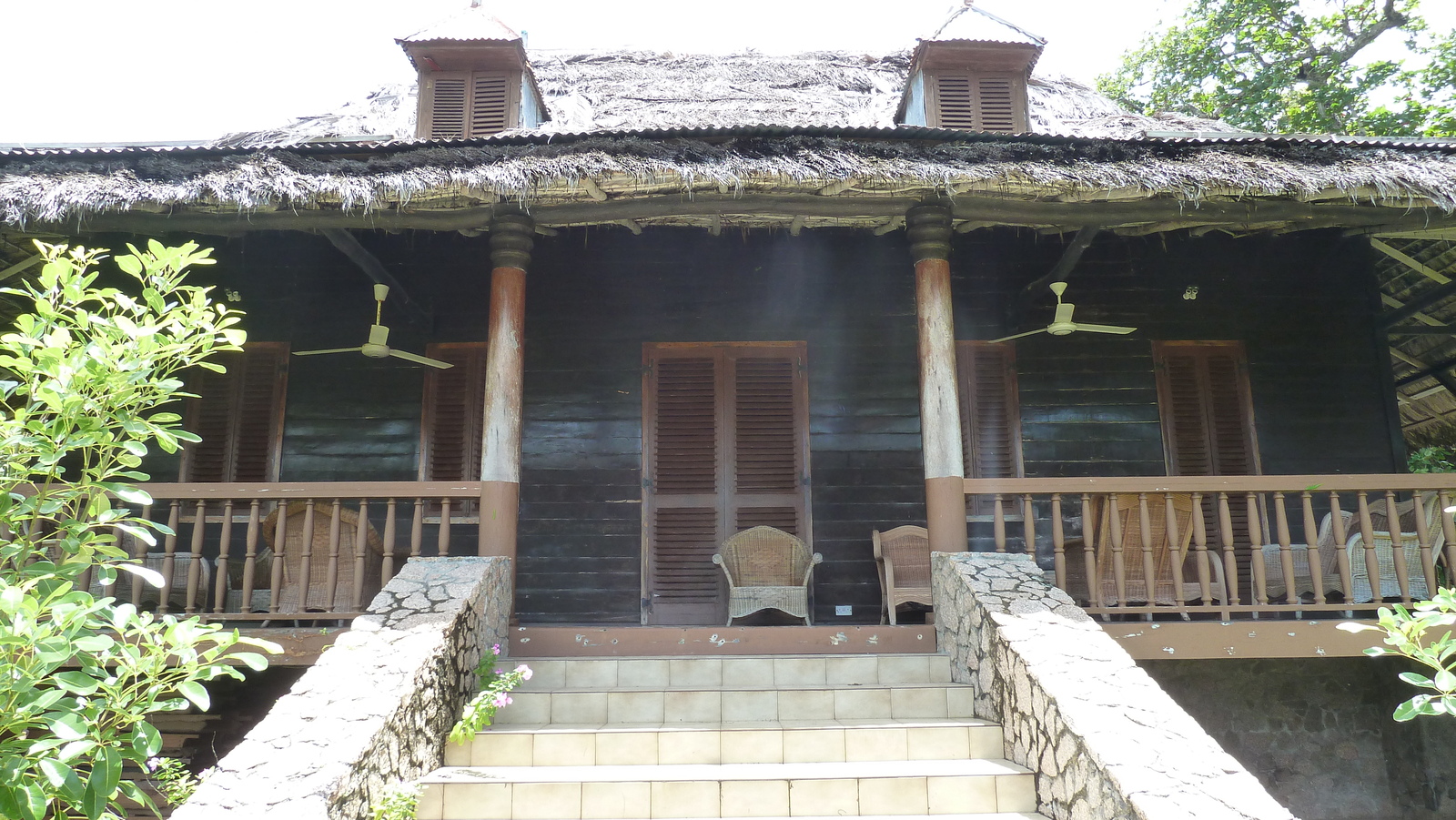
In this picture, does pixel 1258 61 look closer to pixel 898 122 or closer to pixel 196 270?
pixel 898 122

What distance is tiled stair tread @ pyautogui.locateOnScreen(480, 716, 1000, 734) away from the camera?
4230 mm

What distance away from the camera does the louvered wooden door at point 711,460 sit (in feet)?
23.3

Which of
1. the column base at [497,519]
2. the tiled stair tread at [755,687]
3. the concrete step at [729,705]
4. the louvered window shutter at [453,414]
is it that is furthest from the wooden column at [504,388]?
the louvered window shutter at [453,414]

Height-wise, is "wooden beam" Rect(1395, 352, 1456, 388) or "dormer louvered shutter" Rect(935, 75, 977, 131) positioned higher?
"dormer louvered shutter" Rect(935, 75, 977, 131)

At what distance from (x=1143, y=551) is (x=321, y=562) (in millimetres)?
4685

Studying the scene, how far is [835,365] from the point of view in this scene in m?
7.48

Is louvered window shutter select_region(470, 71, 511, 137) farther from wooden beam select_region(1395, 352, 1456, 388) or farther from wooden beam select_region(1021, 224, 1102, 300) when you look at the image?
wooden beam select_region(1395, 352, 1456, 388)

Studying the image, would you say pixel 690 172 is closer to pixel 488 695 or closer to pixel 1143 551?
pixel 488 695

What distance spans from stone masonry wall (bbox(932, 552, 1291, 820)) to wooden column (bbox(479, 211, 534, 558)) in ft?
8.26

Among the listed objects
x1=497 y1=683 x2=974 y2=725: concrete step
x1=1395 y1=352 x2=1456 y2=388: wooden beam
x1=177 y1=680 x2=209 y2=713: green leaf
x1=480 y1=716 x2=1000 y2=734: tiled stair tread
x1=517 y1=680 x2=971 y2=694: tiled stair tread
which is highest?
x1=1395 y1=352 x2=1456 y2=388: wooden beam

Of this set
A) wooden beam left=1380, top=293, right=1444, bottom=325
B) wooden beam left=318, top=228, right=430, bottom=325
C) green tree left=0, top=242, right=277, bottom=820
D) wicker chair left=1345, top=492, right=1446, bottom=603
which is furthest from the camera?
wooden beam left=1380, top=293, right=1444, bottom=325

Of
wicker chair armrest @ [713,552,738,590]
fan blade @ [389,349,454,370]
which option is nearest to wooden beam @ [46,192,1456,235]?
fan blade @ [389,349,454,370]

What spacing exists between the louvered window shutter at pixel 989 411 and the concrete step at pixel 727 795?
3.65 m

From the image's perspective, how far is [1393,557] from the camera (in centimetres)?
519
